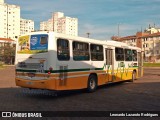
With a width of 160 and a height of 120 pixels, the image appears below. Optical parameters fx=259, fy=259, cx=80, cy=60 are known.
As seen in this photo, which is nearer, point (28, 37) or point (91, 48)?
point (28, 37)

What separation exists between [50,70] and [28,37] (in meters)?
2.15

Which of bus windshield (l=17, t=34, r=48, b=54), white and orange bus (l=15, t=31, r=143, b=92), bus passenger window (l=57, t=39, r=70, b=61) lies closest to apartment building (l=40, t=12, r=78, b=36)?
white and orange bus (l=15, t=31, r=143, b=92)

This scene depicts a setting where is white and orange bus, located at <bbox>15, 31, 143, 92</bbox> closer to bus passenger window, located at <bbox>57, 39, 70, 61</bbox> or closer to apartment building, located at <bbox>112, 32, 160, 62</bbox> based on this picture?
bus passenger window, located at <bbox>57, 39, 70, 61</bbox>

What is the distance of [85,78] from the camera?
13492 millimetres

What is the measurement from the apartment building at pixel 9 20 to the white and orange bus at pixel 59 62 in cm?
14086

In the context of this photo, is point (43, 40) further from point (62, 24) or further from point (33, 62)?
point (62, 24)

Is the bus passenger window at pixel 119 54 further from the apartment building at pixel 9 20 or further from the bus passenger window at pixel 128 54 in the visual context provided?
the apartment building at pixel 9 20

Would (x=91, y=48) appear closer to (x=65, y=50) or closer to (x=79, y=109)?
(x=65, y=50)

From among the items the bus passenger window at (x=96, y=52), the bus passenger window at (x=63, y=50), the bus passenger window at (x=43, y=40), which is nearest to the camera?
the bus passenger window at (x=43, y=40)

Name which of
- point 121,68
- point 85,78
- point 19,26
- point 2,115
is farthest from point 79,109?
point 19,26

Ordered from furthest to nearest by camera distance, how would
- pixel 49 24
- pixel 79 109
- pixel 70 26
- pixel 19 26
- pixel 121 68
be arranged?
1. pixel 19 26
2. pixel 70 26
3. pixel 49 24
4. pixel 121 68
5. pixel 79 109

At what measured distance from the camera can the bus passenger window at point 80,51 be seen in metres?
12.8

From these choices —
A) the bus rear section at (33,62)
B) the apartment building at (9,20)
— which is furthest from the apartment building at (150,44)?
the bus rear section at (33,62)

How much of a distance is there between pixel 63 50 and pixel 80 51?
4.76 feet
